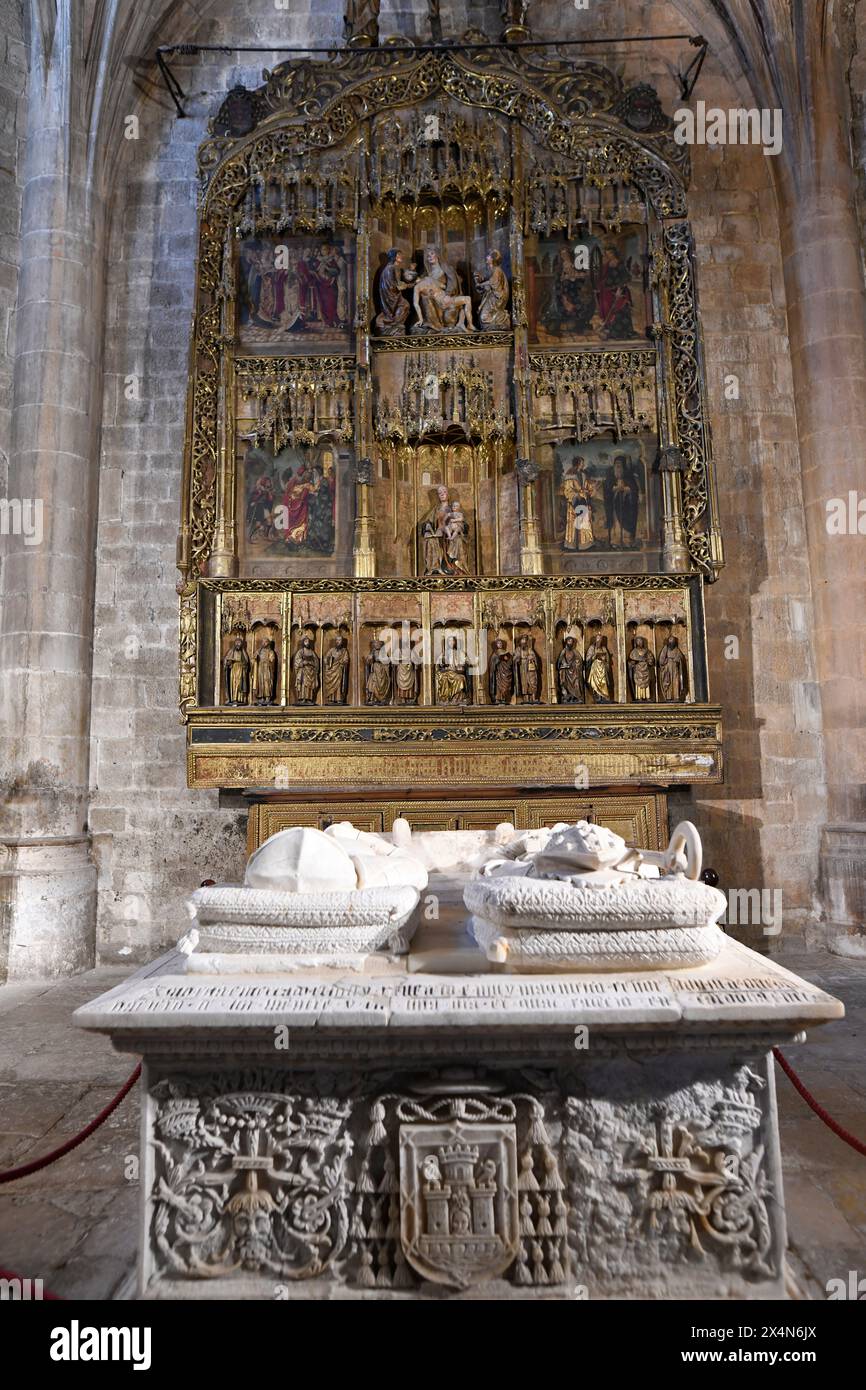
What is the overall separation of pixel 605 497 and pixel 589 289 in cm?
201

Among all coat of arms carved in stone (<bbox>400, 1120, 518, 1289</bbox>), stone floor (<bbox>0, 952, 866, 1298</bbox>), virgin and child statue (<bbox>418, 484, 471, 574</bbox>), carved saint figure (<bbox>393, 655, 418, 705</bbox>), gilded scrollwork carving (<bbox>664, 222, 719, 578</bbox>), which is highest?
gilded scrollwork carving (<bbox>664, 222, 719, 578</bbox>)

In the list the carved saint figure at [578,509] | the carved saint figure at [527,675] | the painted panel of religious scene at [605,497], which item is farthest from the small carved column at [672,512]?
the carved saint figure at [527,675]

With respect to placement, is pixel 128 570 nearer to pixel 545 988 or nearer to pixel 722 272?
pixel 722 272

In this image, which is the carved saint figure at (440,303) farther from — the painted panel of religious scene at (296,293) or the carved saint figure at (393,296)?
the painted panel of religious scene at (296,293)

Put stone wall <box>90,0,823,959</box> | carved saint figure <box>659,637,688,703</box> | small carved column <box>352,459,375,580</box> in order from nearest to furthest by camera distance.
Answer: carved saint figure <box>659,637,688,703</box> < small carved column <box>352,459,375,580</box> < stone wall <box>90,0,823,959</box>

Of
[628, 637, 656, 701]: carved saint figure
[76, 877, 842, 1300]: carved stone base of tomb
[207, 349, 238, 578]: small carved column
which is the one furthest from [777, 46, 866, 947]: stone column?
[76, 877, 842, 1300]: carved stone base of tomb

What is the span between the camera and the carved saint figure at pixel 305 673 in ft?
24.7

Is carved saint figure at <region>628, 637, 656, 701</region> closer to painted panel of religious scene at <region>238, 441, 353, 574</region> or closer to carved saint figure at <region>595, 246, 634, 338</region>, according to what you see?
painted panel of religious scene at <region>238, 441, 353, 574</region>

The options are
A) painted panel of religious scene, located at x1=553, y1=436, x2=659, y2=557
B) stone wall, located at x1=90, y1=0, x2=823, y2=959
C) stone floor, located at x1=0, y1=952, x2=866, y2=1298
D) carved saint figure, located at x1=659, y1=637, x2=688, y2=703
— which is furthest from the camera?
stone wall, located at x1=90, y1=0, x2=823, y2=959

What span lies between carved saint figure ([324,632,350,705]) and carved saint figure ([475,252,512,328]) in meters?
3.32

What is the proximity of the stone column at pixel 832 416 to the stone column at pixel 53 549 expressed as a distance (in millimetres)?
6890

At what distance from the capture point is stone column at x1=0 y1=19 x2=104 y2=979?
7.68 m

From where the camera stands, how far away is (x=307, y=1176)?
2.48 m

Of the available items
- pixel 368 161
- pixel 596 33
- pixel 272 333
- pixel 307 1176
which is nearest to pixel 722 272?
pixel 596 33
